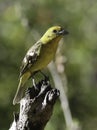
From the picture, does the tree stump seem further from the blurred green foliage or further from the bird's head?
the blurred green foliage

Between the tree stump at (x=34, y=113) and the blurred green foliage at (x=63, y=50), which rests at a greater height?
the blurred green foliage at (x=63, y=50)

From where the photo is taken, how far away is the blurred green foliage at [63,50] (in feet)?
32.4

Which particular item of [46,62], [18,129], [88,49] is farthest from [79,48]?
[18,129]

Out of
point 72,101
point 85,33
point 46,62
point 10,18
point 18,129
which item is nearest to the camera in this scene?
point 18,129

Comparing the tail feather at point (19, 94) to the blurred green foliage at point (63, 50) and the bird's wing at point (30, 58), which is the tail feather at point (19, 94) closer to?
the bird's wing at point (30, 58)

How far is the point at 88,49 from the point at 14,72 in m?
1.43

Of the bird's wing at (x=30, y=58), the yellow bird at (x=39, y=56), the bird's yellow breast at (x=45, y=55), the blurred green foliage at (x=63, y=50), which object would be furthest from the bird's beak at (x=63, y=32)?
the blurred green foliage at (x=63, y=50)

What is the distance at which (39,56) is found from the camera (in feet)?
23.1

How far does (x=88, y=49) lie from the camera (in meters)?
11.0

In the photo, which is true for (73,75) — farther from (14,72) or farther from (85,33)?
(85,33)

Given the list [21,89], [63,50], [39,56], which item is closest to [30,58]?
[39,56]

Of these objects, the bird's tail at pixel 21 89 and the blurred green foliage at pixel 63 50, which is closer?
the bird's tail at pixel 21 89

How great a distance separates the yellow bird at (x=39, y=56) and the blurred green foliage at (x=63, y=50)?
2185mm

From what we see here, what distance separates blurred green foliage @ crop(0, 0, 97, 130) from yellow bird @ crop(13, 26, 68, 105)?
2185 millimetres
